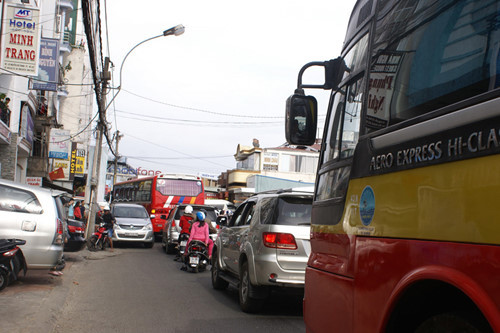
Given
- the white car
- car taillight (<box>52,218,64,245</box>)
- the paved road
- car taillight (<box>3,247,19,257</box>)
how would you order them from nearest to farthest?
the paved road → car taillight (<box>3,247,19,257</box>) → car taillight (<box>52,218,64,245</box>) → the white car

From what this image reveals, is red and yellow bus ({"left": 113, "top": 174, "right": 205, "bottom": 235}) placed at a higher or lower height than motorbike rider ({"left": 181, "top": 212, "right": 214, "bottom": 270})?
higher

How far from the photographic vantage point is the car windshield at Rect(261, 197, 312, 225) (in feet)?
26.5

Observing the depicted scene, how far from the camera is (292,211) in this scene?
815 cm

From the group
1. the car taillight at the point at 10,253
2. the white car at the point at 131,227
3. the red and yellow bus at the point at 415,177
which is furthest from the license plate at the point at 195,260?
the red and yellow bus at the point at 415,177

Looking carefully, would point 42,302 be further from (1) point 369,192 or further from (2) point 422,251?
(2) point 422,251

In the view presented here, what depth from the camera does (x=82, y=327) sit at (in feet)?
23.5

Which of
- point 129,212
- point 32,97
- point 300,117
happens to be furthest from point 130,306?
point 32,97

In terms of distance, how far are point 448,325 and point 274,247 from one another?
5.45 meters

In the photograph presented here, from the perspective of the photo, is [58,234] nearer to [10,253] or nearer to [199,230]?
[10,253]

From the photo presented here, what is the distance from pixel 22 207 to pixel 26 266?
1050 millimetres

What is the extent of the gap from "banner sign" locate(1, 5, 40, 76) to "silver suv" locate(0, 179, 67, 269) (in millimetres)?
9631

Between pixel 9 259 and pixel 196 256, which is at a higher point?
pixel 9 259

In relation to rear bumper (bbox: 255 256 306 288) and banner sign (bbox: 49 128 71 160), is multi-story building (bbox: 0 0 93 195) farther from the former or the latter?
rear bumper (bbox: 255 256 306 288)

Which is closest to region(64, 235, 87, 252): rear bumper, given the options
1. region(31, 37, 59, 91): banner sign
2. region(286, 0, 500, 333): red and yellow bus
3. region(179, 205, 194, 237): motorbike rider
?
region(179, 205, 194, 237): motorbike rider
